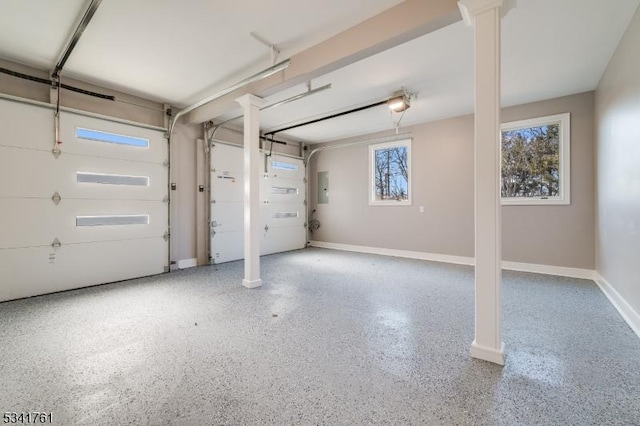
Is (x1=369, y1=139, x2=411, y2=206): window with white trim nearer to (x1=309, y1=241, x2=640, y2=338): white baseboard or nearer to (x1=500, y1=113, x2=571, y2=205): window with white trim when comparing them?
(x1=309, y1=241, x2=640, y2=338): white baseboard

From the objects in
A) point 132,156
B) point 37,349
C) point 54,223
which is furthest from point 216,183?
point 37,349

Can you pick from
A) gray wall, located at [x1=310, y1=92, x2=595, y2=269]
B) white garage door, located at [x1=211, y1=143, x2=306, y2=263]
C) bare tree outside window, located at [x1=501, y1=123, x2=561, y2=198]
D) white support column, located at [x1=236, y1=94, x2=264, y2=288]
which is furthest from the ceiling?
white garage door, located at [x1=211, y1=143, x2=306, y2=263]

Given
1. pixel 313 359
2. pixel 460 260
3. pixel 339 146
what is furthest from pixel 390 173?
pixel 313 359

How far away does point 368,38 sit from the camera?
2.61 meters

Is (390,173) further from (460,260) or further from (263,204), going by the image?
(263,204)

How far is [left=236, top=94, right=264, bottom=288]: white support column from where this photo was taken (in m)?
3.81

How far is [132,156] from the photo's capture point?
4.39 m

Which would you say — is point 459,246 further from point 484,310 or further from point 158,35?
point 158,35

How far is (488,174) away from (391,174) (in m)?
4.55

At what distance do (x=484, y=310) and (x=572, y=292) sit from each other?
260cm

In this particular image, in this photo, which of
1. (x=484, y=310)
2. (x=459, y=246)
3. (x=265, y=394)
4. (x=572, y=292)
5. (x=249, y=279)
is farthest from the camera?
(x=459, y=246)

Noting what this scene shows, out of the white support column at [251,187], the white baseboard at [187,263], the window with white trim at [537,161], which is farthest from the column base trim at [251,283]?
the window with white trim at [537,161]

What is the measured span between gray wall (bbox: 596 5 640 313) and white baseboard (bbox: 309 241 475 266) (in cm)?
→ 197

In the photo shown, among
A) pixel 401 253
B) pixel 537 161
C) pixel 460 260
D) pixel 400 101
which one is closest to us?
pixel 400 101
